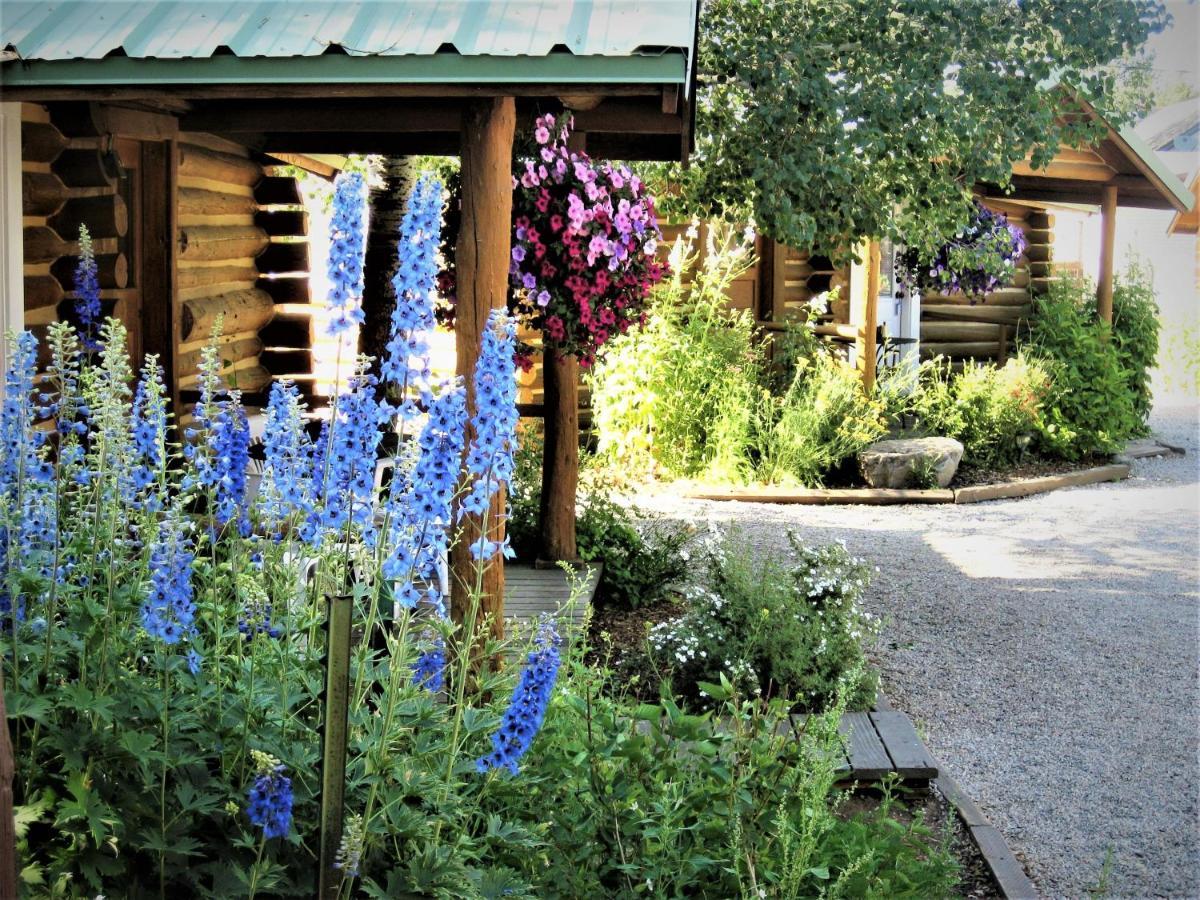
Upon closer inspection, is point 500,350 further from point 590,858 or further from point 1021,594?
point 1021,594

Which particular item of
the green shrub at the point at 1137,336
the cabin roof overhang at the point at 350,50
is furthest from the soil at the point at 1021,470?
the cabin roof overhang at the point at 350,50

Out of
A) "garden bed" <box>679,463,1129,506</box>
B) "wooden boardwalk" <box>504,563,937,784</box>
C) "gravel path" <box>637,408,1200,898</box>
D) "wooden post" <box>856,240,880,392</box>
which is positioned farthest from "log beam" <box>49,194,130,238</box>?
"wooden post" <box>856,240,880,392</box>

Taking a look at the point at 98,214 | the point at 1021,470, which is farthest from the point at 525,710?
the point at 1021,470

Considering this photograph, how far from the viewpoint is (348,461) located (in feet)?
9.36

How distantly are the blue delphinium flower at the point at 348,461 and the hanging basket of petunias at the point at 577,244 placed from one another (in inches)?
130

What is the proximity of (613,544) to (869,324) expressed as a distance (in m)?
5.37

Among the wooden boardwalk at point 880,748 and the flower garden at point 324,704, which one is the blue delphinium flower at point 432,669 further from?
the wooden boardwalk at point 880,748

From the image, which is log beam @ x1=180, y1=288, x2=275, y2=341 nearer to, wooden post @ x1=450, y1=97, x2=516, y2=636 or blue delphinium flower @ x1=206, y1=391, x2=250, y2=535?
wooden post @ x1=450, y1=97, x2=516, y2=636

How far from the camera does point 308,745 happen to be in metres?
2.69

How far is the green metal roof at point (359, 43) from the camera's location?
4219 mm

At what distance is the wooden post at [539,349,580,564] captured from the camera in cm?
771

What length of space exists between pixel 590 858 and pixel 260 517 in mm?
1076

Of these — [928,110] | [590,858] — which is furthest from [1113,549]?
[590,858]

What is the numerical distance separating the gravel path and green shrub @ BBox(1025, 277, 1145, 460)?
99 centimetres
